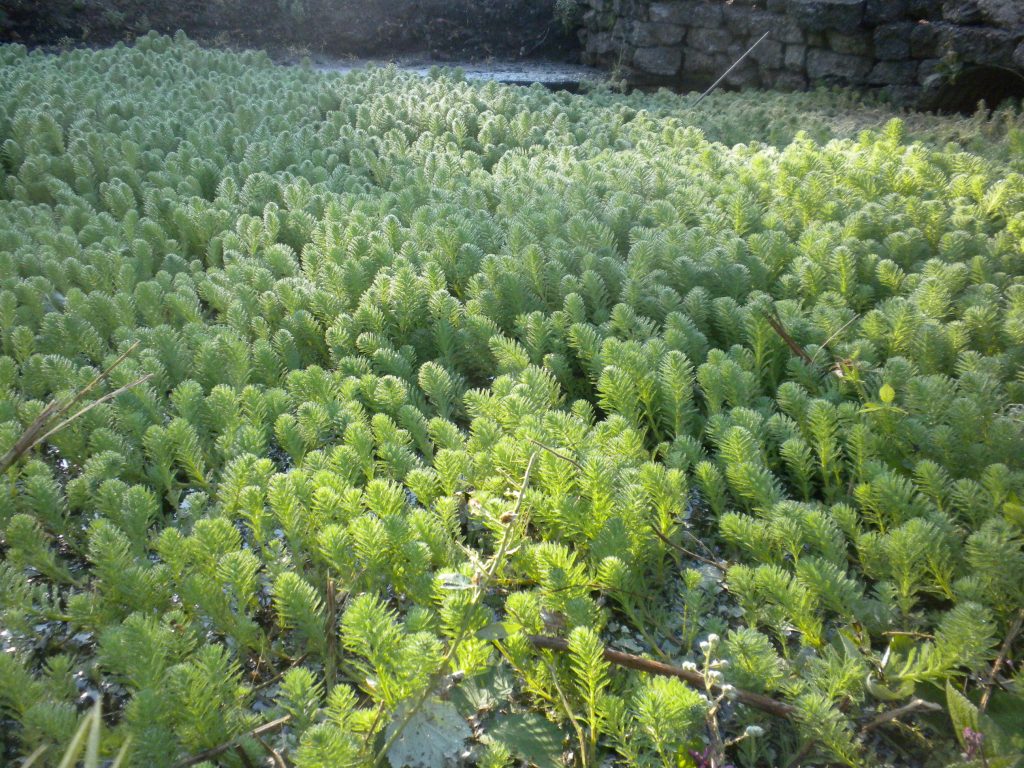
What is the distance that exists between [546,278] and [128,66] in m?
5.30

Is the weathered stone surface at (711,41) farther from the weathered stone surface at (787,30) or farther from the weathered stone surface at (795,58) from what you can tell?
the weathered stone surface at (795,58)

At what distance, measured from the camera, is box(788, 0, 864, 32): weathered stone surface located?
6566 mm

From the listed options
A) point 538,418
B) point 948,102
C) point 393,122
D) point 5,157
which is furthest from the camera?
point 948,102

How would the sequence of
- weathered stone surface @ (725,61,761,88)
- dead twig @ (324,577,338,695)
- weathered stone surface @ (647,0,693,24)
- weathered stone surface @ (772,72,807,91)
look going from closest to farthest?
dead twig @ (324,577,338,695)
weathered stone surface @ (772,72,807,91)
weathered stone surface @ (725,61,761,88)
weathered stone surface @ (647,0,693,24)

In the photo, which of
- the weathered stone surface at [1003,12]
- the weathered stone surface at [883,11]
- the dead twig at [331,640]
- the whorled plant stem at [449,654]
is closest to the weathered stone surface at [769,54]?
the weathered stone surface at [883,11]

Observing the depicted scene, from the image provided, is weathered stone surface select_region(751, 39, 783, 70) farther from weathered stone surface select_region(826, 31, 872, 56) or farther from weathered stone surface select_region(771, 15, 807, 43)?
weathered stone surface select_region(826, 31, 872, 56)

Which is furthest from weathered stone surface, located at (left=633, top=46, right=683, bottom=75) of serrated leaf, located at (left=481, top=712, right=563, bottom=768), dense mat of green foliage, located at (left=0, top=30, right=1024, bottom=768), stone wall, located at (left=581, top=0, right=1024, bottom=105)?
serrated leaf, located at (left=481, top=712, right=563, bottom=768)

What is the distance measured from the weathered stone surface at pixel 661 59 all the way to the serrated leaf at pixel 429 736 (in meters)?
7.61

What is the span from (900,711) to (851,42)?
6.50 m

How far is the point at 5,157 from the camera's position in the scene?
15.3ft

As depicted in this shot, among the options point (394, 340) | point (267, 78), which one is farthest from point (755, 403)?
point (267, 78)

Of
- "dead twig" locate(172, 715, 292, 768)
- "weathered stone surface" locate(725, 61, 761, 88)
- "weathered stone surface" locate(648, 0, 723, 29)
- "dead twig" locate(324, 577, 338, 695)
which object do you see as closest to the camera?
"dead twig" locate(172, 715, 292, 768)

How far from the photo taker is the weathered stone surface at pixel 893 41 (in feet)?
21.0

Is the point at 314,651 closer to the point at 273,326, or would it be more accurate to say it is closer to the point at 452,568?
the point at 452,568
